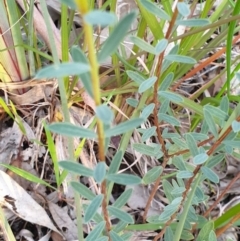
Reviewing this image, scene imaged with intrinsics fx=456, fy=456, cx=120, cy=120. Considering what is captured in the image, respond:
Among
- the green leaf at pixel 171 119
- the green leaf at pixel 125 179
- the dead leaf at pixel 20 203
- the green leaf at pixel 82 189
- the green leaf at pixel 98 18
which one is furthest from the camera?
the dead leaf at pixel 20 203

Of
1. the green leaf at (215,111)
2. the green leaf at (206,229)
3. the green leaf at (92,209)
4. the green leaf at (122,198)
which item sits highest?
the green leaf at (215,111)

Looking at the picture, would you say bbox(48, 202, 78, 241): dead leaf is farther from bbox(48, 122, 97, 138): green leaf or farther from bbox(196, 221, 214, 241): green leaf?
bbox(48, 122, 97, 138): green leaf

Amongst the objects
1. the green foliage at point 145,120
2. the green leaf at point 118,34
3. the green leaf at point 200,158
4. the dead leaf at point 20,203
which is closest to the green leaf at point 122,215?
the green foliage at point 145,120

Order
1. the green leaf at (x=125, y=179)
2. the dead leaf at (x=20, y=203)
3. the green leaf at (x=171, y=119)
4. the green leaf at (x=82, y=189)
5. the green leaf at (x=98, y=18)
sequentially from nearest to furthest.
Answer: the green leaf at (x=98, y=18), the green leaf at (x=125, y=179), the green leaf at (x=82, y=189), the green leaf at (x=171, y=119), the dead leaf at (x=20, y=203)

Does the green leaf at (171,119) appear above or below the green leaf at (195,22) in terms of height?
below

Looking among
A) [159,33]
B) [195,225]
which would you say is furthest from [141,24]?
[195,225]

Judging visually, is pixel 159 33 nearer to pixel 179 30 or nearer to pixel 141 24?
pixel 141 24

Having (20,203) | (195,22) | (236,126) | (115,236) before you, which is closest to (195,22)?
(195,22)

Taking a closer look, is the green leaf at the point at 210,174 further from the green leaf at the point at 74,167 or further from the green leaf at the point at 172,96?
the green leaf at the point at 74,167
